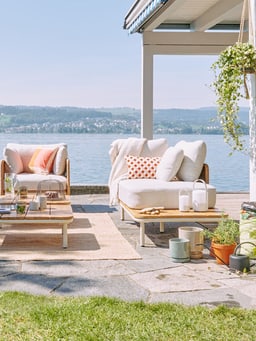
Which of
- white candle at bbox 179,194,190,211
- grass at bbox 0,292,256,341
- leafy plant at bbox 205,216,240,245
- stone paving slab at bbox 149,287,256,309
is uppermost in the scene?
white candle at bbox 179,194,190,211

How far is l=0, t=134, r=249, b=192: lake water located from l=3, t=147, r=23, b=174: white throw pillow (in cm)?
291

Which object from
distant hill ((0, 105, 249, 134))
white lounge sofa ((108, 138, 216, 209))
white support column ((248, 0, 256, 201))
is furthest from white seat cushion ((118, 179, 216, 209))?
distant hill ((0, 105, 249, 134))

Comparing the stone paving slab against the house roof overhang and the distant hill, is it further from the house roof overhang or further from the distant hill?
the distant hill

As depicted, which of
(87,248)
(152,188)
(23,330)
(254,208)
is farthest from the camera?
(152,188)

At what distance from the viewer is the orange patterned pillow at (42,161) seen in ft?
24.3

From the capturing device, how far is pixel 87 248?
16.4 feet

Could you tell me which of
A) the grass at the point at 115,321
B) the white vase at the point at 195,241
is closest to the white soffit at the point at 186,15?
the white vase at the point at 195,241

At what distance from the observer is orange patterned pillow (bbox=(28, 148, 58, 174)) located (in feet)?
24.3

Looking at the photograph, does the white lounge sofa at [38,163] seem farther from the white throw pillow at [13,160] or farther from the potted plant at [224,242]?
the potted plant at [224,242]

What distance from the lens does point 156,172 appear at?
A: 657 cm

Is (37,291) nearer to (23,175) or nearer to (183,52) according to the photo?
(23,175)

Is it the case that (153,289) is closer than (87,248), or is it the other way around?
(153,289)

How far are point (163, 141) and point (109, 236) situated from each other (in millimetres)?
1912

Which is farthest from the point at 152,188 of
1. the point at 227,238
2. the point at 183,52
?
the point at 183,52
